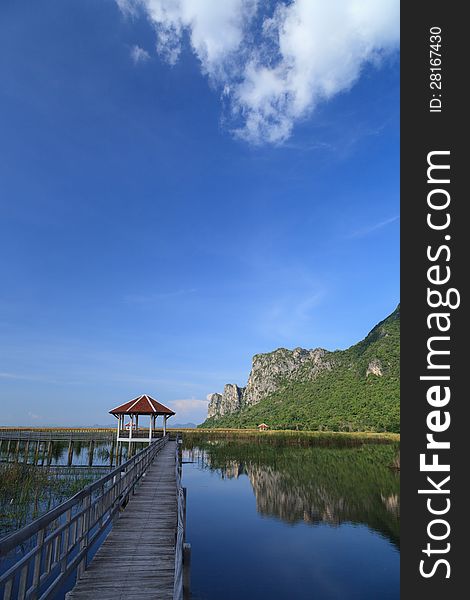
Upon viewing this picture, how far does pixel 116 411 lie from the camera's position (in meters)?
33.3

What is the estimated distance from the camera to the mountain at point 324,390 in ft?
260

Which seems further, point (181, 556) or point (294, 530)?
point (294, 530)

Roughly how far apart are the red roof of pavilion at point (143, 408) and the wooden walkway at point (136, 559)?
804 inches

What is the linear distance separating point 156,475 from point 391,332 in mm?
120551

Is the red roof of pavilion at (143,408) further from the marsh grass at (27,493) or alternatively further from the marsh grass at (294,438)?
the marsh grass at (294,438)

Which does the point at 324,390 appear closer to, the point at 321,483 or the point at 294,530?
the point at 321,483

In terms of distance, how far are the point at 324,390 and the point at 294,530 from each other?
98.4 metres

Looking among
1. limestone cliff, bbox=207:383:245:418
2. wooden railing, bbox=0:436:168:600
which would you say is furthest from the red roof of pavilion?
limestone cliff, bbox=207:383:245:418

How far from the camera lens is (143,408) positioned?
108 ft

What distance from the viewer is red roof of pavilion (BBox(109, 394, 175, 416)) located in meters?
32.8

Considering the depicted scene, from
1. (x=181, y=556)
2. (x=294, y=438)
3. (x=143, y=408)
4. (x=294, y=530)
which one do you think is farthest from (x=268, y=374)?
(x=181, y=556)

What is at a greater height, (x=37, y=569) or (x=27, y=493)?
(x=37, y=569)

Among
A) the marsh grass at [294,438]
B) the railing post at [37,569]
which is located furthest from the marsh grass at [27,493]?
the marsh grass at [294,438]

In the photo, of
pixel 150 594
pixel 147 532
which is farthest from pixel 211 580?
pixel 150 594
